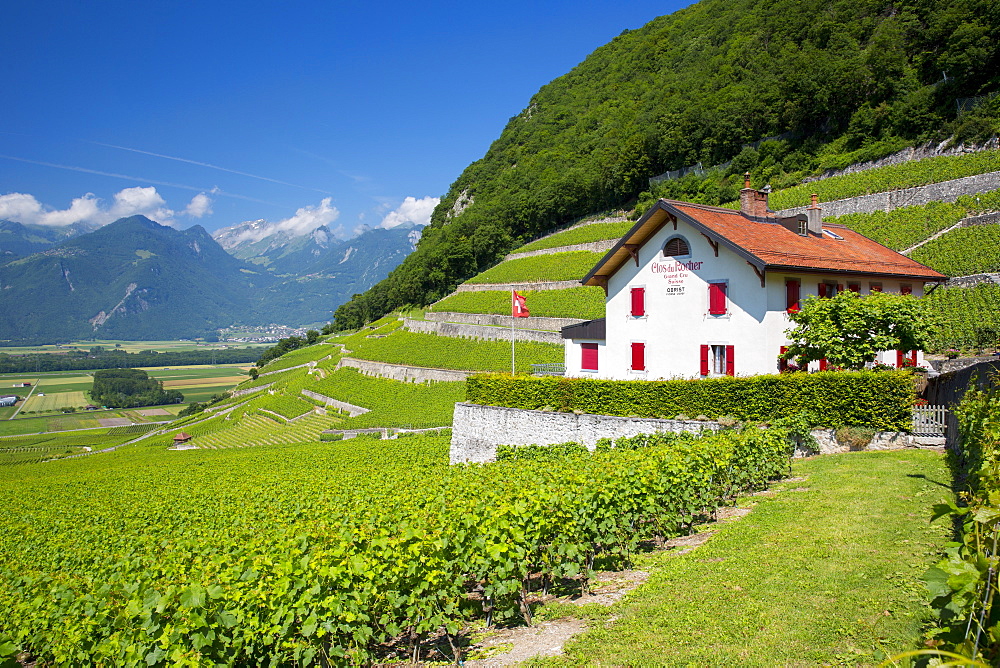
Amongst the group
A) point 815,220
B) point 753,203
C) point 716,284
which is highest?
point 753,203

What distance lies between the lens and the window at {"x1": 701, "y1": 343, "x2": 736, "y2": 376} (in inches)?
1012

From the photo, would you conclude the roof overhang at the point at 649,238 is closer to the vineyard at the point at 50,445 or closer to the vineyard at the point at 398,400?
the vineyard at the point at 398,400

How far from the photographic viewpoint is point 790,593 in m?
7.98

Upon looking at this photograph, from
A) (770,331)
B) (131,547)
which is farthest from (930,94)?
Result: (131,547)

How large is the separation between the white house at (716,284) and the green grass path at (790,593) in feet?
41.8

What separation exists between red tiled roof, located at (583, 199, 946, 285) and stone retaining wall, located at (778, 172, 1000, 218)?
2063 centimetres

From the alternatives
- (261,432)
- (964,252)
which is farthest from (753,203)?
(261,432)

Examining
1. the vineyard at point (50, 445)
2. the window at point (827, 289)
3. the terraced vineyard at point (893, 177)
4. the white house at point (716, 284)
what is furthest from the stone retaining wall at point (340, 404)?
the terraced vineyard at point (893, 177)

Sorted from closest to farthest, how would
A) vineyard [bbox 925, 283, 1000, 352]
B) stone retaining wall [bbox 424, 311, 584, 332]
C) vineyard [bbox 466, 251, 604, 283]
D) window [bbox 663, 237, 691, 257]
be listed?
window [bbox 663, 237, 691, 257] → vineyard [bbox 925, 283, 1000, 352] → stone retaining wall [bbox 424, 311, 584, 332] → vineyard [bbox 466, 251, 604, 283]

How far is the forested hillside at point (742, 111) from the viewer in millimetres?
67375

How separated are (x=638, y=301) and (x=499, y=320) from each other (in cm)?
3116

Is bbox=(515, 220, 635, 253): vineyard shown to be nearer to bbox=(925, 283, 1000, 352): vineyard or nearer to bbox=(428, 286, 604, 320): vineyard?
bbox=(428, 286, 604, 320): vineyard

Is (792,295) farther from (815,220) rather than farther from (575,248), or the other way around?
(575,248)

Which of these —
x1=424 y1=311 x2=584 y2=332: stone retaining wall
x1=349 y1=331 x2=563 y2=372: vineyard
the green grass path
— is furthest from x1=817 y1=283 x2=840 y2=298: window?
x1=424 y1=311 x2=584 y2=332: stone retaining wall
